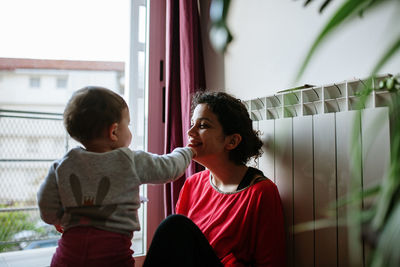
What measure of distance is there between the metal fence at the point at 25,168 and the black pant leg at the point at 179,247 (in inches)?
73.3

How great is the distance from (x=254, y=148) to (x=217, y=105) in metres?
0.24

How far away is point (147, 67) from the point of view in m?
2.18

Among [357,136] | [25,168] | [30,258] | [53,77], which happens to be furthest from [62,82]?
[357,136]

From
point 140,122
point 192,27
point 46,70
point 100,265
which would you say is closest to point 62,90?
point 46,70

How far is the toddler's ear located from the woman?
0.32 m

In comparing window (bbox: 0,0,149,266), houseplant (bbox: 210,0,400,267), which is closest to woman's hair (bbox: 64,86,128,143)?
houseplant (bbox: 210,0,400,267)

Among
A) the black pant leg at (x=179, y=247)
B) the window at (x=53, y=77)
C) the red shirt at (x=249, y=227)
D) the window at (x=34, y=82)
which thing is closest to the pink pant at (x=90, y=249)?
the black pant leg at (x=179, y=247)

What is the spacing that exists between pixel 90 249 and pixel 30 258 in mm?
1531

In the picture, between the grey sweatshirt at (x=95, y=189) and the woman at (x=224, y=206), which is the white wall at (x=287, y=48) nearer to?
the woman at (x=224, y=206)

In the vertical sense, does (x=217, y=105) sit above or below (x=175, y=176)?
above

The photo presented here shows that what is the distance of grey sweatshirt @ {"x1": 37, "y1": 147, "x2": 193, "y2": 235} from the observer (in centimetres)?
101

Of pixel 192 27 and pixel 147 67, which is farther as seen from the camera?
pixel 147 67

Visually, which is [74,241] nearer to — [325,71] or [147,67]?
[325,71]

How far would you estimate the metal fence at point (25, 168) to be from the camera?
8.49 feet
